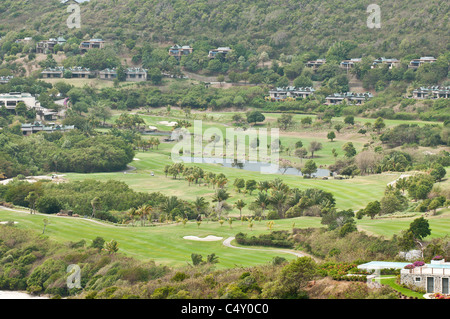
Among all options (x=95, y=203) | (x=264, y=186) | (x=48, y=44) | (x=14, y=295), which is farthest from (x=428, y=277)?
(x=48, y=44)

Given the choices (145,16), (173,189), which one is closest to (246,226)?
(173,189)

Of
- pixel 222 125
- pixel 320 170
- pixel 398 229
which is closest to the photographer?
pixel 398 229

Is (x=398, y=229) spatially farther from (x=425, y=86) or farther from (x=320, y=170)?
(x=425, y=86)

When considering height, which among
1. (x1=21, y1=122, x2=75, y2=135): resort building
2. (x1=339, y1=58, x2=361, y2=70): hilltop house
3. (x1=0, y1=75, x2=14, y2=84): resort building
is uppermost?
(x1=339, y1=58, x2=361, y2=70): hilltop house

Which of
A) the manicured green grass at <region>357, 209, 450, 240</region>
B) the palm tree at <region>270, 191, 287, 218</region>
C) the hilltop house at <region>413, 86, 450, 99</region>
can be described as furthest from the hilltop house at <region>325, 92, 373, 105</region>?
the manicured green grass at <region>357, 209, 450, 240</region>

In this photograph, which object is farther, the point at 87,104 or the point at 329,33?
the point at 329,33

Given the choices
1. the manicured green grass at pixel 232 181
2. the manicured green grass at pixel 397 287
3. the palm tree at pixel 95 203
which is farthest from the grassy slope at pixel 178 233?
the manicured green grass at pixel 397 287

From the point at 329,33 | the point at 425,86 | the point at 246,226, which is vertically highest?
the point at 329,33

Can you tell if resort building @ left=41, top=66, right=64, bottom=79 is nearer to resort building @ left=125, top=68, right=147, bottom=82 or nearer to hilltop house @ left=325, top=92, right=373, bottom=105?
resort building @ left=125, top=68, right=147, bottom=82
